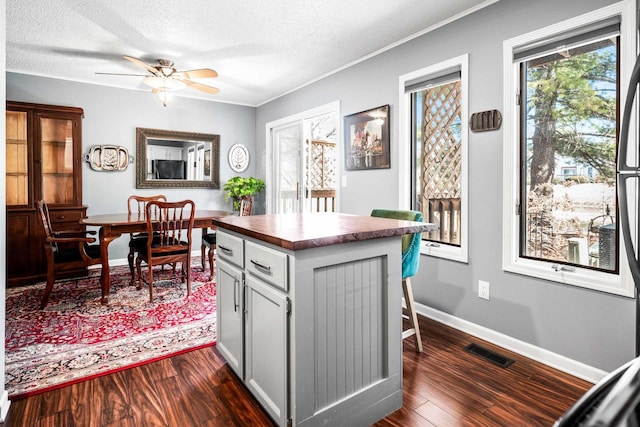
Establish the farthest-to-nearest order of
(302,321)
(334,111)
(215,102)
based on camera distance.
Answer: (215,102)
(334,111)
(302,321)

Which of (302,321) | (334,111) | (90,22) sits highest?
(90,22)

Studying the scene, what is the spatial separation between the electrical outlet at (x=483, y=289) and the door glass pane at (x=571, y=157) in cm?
35

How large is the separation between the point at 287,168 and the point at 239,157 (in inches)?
38.9

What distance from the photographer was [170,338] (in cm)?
250

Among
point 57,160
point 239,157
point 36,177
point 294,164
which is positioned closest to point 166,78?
point 57,160

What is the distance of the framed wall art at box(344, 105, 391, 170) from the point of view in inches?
133

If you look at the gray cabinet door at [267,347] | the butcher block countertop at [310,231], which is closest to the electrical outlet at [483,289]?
the butcher block countertop at [310,231]

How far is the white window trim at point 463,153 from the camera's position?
2652 mm

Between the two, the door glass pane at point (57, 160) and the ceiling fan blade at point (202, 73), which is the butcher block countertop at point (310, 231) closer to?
the ceiling fan blade at point (202, 73)

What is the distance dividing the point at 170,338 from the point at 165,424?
0.97 m

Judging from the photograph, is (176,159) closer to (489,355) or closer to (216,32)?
(216,32)

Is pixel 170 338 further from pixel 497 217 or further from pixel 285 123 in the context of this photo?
pixel 285 123

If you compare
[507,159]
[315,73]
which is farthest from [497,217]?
[315,73]

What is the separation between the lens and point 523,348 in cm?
231
